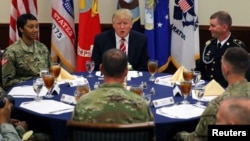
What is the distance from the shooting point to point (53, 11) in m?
5.55

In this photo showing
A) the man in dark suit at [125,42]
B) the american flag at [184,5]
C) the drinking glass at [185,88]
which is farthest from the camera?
the american flag at [184,5]

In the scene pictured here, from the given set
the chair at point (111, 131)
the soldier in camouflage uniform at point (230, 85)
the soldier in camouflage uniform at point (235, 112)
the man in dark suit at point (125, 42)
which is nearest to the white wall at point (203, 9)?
the man in dark suit at point (125, 42)

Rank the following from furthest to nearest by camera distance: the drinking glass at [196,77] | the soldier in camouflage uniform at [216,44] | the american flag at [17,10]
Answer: the american flag at [17,10]
the soldier in camouflage uniform at [216,44]
the drinking glass at [196,77]

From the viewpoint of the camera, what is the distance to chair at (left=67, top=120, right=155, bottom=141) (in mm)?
2074

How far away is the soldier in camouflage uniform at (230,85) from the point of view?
2523 mm

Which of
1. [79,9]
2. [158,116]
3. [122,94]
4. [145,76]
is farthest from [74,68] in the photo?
[122,94]

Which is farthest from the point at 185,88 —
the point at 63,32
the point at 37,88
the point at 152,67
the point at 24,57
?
the point at 63,32

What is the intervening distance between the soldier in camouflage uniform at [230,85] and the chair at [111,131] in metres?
0.52

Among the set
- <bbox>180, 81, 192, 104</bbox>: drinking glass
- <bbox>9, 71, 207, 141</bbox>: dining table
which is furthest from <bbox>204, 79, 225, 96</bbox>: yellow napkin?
<bbox>180, 81, 192, 104</bbox>: drinking glass

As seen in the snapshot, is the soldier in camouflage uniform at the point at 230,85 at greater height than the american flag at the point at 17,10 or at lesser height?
lesser

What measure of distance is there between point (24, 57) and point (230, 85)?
2224 millimetres

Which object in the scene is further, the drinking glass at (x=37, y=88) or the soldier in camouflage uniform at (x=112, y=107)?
the drinking glass at (x=37, y=88)

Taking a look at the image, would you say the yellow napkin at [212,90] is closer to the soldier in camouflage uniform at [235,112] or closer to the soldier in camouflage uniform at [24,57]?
the soldier in camouflage uniform at [235,112]

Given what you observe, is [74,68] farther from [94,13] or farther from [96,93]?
[96,93]
